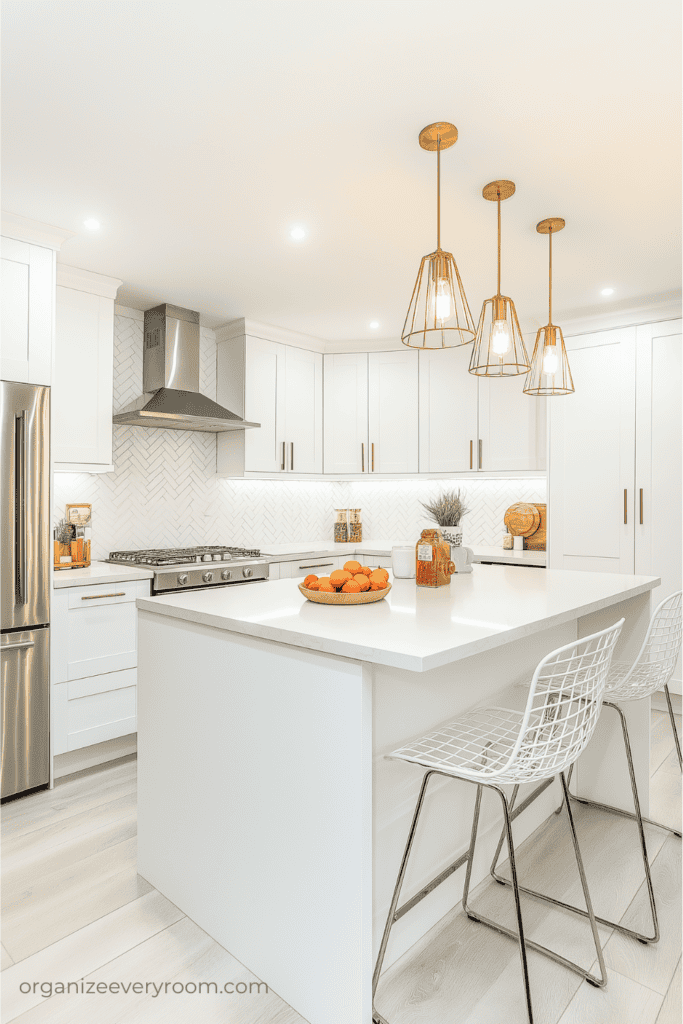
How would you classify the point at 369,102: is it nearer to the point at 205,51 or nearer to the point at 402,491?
the point at 205,51

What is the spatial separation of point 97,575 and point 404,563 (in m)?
1.54

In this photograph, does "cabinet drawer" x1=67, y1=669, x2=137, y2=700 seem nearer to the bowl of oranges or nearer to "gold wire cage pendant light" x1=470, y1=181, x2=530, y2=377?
the bowl of oranges

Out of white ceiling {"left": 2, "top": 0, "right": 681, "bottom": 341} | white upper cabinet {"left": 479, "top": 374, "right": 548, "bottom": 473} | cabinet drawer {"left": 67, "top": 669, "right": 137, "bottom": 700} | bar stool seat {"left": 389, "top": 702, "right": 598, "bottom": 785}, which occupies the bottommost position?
cabinet drawer {"left": 67, "top": 669, "right": 137, "bottom": 700}

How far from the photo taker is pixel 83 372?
10.7 feet

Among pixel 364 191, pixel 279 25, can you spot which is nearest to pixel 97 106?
pixel 279 25

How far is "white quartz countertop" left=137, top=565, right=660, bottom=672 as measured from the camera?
1.35 metres

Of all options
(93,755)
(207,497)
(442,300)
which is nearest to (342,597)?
(442,300)

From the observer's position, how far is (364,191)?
2418 millimetres

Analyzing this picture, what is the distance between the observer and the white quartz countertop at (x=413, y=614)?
4.43 feet

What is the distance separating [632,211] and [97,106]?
83.8 inches

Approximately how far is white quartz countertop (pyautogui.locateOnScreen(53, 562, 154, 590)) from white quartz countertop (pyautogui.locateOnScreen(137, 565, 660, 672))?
40.7 inches

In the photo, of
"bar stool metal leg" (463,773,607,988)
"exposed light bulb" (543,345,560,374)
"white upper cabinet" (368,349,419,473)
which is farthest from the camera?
"white upper cabinet" (368,349,419,473)

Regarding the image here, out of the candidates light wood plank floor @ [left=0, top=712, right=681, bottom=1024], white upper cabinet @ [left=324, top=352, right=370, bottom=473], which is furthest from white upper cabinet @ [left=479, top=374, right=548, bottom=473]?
light wood plank floor @ [left=0, top=712, right=681, bottom=1024]

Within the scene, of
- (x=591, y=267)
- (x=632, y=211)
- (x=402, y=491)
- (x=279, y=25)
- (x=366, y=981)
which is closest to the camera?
(x=366, y=981)
